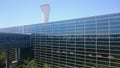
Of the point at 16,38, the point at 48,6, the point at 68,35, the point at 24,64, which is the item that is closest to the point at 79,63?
the point at 68,35

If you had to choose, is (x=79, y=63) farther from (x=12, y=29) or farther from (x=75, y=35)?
(x=12, y=29)

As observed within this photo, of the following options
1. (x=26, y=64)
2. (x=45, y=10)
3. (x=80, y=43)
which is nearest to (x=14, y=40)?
(x=26, y=64)

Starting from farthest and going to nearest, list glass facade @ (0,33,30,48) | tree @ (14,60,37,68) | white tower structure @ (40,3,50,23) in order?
white tower structure @ (40,3,50,23) → glass facade @ (0,33,30,48) → tree @ (14,60,37,68)

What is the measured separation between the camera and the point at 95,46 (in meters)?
38.2

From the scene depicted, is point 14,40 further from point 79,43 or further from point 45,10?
point 45,10

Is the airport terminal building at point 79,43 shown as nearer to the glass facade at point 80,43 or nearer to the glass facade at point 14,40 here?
the glass facade at point 80,43

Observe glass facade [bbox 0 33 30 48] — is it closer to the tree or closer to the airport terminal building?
the airport terminal building

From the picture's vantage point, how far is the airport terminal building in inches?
1401

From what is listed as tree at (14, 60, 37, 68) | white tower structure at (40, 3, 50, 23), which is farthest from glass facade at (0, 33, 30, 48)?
white tower structure at (40, 3, 50, 23)

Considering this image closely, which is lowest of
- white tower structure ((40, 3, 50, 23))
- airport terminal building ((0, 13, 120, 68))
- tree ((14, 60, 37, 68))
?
tree ((14, 60, 37, 68))

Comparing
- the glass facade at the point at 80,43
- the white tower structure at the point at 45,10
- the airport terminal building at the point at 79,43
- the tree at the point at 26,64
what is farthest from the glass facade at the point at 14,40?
the white tower structure at the point at 45,10

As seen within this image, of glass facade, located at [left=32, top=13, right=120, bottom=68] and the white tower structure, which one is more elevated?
the white tower structure

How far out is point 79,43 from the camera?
41781 mm

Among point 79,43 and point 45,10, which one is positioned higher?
point 45,10
